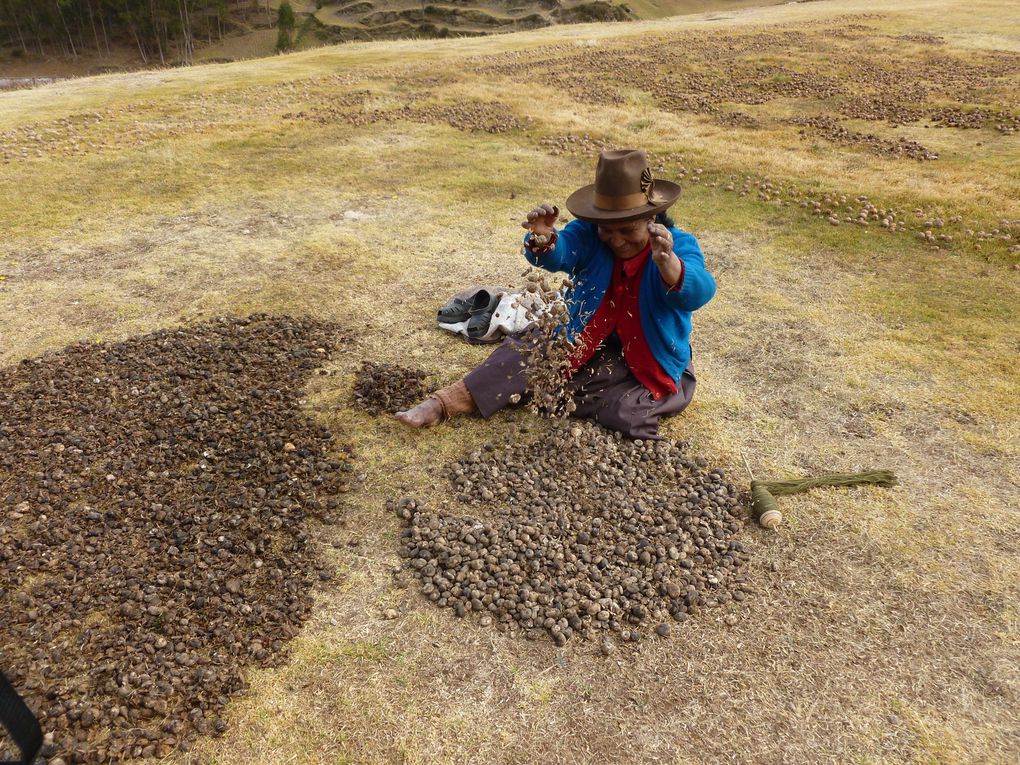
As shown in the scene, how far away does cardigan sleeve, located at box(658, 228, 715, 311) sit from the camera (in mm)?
4934

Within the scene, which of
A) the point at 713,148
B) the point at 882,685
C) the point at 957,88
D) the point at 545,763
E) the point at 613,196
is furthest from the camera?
the point at 957,88

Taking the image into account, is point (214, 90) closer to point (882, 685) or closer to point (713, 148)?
point (713, 148)

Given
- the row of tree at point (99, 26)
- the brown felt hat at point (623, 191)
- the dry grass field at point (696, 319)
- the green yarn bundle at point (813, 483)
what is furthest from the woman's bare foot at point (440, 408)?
the row of tree at point (99, 26)

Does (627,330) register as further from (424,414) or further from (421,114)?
(421,114)

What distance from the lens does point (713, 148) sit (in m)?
13.6

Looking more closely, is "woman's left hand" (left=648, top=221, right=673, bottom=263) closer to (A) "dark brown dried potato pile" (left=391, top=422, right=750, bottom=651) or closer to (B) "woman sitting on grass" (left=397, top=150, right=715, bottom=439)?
(B) "woman sitting on grass" (left=397, top=150, right=715, bottom=439)

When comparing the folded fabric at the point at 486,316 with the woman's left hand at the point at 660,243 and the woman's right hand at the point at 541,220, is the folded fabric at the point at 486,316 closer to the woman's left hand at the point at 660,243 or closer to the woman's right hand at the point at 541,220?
the woman's right hand at the point at 541,220

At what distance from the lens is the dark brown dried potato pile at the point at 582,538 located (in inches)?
171

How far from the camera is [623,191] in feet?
16.1

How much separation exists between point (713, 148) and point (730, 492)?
410 inches

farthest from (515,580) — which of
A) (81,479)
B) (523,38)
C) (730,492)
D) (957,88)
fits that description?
(523,38)

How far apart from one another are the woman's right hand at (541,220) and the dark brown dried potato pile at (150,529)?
2560 millimetres

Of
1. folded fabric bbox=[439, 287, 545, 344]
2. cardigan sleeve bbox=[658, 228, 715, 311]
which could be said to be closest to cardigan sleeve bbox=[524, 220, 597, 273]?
cardigan sleeve bbox=[658, 228, 715, 311]

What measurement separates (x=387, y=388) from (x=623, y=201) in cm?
301
